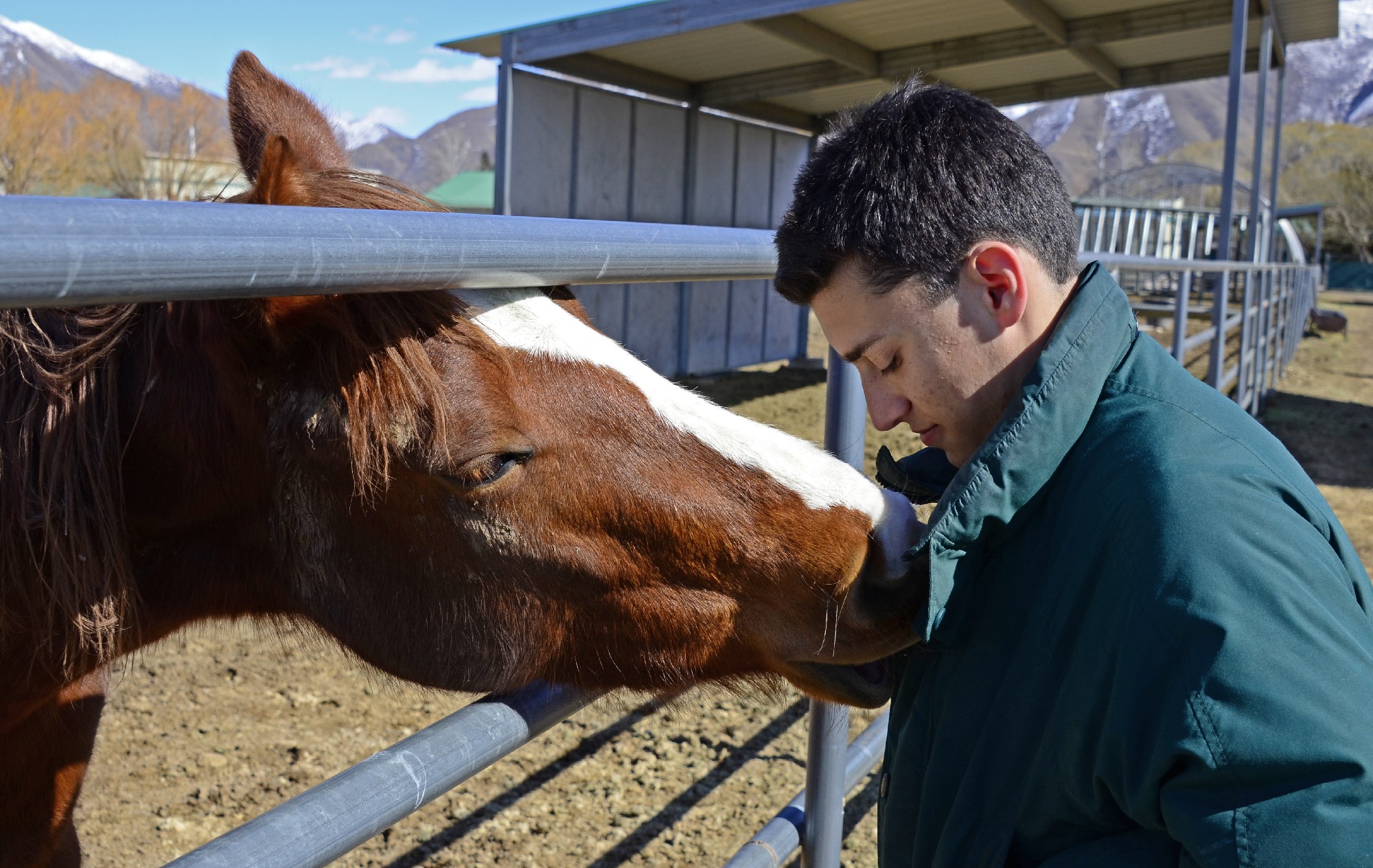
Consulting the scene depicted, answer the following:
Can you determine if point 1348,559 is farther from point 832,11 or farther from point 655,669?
point 832,11

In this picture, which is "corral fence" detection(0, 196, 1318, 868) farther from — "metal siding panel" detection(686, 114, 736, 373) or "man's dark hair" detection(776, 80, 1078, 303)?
"metal siding panel" detection(686, 114, 736, 373)

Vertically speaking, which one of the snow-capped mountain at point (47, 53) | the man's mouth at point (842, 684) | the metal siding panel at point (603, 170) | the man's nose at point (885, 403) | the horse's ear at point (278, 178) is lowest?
the man's mouth at point (842, 684)

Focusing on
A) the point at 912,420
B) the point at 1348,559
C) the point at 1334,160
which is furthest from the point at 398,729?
the point at 1334,160

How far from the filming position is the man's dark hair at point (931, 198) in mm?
1045

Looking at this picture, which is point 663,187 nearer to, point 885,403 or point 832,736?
point 832,736

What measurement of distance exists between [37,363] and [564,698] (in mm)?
733

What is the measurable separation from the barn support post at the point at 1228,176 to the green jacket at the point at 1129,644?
5.21 meters

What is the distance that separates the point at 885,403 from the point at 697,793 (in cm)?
215

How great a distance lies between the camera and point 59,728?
4.92 feet

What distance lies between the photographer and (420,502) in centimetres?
118

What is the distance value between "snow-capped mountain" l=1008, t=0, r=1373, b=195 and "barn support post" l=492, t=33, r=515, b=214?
153959 millimetres

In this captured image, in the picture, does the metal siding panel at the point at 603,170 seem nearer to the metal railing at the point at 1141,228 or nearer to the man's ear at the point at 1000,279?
the man's ear at the point at 1000,279

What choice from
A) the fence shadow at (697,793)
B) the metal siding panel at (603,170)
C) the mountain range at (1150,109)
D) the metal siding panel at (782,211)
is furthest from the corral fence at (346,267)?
the mountain range at (1150,109)

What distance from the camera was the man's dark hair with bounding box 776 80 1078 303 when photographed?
1045 millimetres
